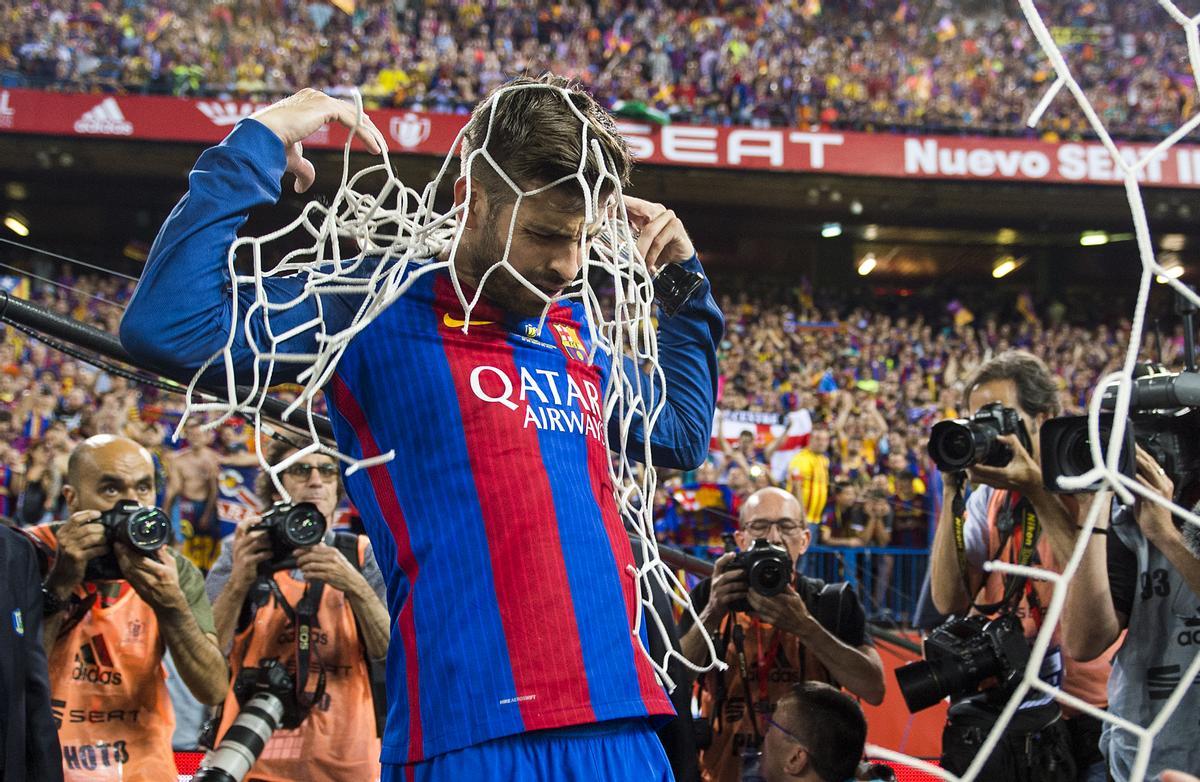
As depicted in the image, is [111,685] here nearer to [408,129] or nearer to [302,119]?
[302,119]

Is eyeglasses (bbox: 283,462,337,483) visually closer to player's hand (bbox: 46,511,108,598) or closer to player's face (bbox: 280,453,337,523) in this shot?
player's face (bbox: 280,453,337,523)

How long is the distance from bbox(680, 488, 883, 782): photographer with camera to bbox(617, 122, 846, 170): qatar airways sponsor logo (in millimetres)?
8808

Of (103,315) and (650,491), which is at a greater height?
(103,315)

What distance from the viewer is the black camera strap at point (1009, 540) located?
2.69 m

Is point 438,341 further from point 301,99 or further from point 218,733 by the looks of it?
point 218,733

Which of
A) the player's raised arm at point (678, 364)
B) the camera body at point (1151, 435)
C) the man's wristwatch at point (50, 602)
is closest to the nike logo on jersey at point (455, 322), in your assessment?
the player's raised arm at point (678, 364)

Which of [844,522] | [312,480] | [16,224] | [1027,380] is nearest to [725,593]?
[1027,380]

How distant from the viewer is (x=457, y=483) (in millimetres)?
1302

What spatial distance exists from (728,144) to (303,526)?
9.72m

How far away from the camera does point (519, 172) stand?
1.39m

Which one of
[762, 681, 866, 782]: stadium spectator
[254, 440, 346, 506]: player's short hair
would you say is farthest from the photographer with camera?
[254, 440, 346, 506]: player's short hair

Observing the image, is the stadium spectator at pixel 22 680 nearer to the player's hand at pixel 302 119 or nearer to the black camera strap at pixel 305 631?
the black camera strap at pixel 305 631

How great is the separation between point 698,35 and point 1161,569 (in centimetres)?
1213

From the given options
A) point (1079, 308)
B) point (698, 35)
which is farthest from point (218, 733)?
point (1079, 308)
